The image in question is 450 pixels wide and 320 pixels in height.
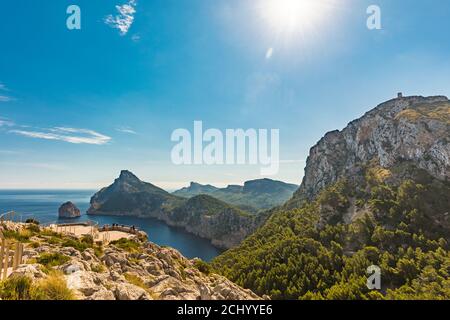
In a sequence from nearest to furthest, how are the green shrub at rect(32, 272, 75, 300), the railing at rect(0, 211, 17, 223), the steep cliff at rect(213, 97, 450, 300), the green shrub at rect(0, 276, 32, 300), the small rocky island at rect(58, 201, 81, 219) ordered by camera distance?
the green shrub at rect(0, 276, 32, 300), the green shrub at rect(32, 272, 75, 300), the railing at rect(0, 211, 17, 223), the steep cliff at rect(213, 97, 450, 300), the small rocky island at rect(58, 201, 81, 219)

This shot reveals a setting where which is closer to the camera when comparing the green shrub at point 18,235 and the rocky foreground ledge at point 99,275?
the rocky foreground ledge at point 99,275

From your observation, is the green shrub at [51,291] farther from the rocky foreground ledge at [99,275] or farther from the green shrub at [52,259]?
the green shrub at [52,259]

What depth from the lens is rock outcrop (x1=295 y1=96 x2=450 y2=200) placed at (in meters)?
70.6

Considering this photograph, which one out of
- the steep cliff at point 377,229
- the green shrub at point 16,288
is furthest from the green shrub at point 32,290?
the steep cliff at point 377,229

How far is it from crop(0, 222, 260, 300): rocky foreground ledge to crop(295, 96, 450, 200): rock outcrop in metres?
78.2

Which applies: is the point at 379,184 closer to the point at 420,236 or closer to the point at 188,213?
the point at 420,236

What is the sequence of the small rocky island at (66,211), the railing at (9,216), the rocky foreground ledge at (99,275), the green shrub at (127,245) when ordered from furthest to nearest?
the small rocky island at (66,211), the green shrub at (127,245), the railing at (9,216), the rocky foreground ledge at (99,275)

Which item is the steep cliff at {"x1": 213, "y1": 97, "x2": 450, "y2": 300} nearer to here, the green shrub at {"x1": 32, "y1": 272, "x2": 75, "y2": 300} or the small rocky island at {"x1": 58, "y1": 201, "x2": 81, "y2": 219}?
the green shrub at {"x1": 32, "y1": 272, "x2": 75, "y2": 300}

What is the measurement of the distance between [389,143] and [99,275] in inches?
4037

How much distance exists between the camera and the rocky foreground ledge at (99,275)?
10062 mm

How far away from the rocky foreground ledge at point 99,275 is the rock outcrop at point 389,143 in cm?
7819

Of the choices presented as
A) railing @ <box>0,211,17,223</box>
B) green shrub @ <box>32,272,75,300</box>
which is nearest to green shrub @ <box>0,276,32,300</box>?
green shrub @ <box>32,272,75,300</box>
